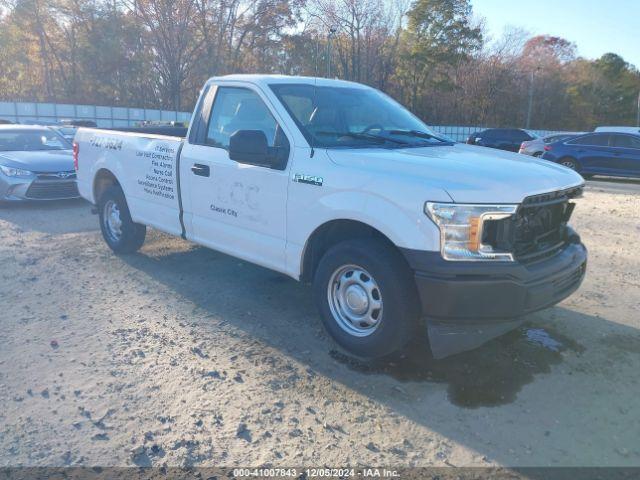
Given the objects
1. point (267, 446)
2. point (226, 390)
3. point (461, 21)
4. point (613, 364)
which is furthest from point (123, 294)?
point (461, 21)

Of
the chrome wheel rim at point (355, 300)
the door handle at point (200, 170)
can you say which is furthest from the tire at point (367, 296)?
the door handle at point (200, 170)

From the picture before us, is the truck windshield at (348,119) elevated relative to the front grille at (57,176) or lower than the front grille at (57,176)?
elevated

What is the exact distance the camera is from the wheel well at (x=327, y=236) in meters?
4.02

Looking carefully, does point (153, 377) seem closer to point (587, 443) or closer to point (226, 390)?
point (226, 390)

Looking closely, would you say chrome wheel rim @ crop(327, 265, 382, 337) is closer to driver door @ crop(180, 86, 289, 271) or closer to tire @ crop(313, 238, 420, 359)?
tire @ crop(313, 238, 420, 359)

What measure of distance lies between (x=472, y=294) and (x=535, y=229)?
0.83m

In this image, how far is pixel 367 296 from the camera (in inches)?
153

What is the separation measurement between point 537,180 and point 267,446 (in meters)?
2.46

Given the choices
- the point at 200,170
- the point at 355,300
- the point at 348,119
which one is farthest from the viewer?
the point at 200,170

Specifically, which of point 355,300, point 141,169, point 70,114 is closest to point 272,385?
point 355,300

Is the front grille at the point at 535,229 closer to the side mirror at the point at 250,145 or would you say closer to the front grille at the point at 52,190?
the side mirror at the point at 250,145

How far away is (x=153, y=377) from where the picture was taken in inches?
146

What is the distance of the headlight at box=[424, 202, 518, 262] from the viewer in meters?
3.37

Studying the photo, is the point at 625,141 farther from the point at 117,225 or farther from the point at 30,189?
→ the point at 30,189
